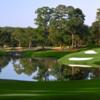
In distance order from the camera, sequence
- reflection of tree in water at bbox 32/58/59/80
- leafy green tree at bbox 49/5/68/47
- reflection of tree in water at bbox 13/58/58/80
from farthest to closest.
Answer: leafy green tree at bbox 49/5/68/47, reflection of tree in water at bbox 13/58/58/80, reflection of tree in water at bbox 32/58/59/80

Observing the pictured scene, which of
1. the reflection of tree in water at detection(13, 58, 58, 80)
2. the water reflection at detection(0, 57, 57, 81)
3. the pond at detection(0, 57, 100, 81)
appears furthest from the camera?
the reflection of tree in water at detection(13, 58, 58, 80)

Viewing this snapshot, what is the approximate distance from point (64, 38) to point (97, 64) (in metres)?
63.1

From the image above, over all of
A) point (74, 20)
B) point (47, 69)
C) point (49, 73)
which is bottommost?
point (47, 69)

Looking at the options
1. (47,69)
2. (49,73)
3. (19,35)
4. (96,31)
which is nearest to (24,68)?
(47,69)

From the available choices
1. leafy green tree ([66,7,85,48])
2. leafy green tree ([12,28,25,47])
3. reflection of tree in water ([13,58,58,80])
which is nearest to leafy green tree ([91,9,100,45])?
leafy green tree ([66,7,85,48])

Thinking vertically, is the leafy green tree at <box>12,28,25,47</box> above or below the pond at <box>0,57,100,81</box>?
above

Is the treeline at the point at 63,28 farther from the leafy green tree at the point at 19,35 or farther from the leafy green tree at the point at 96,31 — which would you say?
the leafy green tree at the point at 19,35

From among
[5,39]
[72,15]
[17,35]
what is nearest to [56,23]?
[72,15]

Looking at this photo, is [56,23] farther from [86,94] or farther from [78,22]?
[86,94]

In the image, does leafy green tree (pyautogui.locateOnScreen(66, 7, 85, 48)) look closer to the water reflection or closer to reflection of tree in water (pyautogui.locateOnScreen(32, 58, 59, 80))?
reflection of tree in water (pyautogui.locateOnScreen(32, 58, 59, 80))

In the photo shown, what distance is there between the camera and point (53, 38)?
10606cm

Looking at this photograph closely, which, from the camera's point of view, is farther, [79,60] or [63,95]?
[79,60]

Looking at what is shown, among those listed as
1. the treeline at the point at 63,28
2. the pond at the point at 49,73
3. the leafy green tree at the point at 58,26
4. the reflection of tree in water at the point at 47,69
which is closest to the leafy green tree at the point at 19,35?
the treeline at the point at 63,28

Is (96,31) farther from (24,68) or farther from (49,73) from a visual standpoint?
(49,73)
